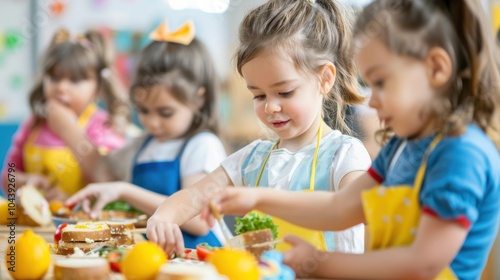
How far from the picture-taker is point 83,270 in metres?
0.98

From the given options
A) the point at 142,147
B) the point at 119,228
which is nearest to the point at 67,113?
the point at 142,147

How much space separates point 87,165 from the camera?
262 centimetres

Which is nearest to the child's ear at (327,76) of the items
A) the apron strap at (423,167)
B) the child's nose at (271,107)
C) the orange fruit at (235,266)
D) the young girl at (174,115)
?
the child's nose at (271,107)

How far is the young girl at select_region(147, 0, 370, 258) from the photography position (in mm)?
1387

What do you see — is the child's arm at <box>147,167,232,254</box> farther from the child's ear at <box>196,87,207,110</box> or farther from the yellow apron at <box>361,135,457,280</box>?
the child's ear at <box>196,87,207,110</box>

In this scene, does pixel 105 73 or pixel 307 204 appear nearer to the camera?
pixel 307 204

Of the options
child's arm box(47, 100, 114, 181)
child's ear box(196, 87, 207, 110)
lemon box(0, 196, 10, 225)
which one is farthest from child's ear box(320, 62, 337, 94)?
child's arm box(47, 100, 114, 181)

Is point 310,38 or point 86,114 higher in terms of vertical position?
point 310,38

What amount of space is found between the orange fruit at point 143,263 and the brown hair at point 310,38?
0.57 m

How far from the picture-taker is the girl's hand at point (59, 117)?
9.08 ft

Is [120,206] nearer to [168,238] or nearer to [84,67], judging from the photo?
[168,238]

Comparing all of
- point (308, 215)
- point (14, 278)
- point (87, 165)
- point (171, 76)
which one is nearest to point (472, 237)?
point (308, 215)

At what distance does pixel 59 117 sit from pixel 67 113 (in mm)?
40

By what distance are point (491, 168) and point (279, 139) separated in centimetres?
68
